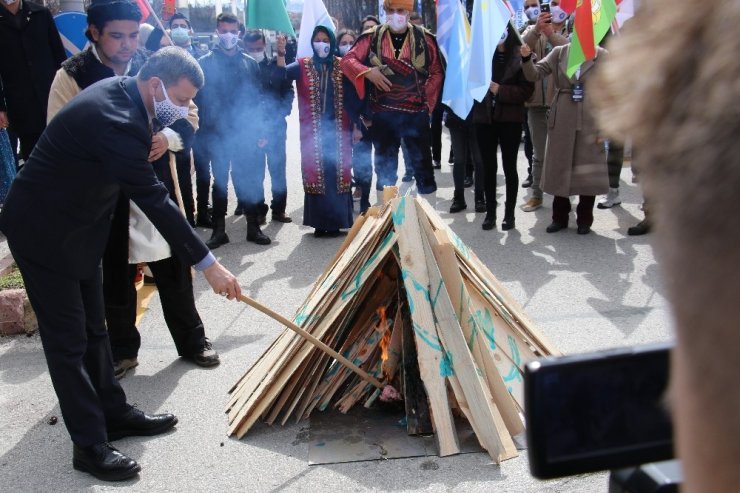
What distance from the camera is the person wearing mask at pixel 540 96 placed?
802cm

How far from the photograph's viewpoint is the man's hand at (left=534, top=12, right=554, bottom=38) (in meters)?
7.84

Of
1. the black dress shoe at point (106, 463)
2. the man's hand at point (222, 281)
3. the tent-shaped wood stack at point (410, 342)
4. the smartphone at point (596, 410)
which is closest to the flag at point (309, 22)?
the tent-shaped wood stack at point (410, 342)

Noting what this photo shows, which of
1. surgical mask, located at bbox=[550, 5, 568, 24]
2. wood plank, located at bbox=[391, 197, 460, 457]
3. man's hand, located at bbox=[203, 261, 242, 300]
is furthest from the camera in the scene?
surgical mask, located at bbox=[550, 5, 568, 24]

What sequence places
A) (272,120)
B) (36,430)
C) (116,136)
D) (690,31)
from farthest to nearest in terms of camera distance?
(272,120) → (36,430) → (116,136) → (690,31)

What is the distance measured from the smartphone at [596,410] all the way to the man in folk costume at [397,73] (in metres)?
6.79

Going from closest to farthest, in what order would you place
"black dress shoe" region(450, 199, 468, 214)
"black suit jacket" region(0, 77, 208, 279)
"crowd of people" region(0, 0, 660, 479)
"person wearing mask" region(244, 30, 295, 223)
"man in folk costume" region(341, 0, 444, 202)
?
1. "black suit jacket" region(0, 77, 208, 279)
2. "crowd of people" region(0, 0, 660, 479)
3. "man in folk costume" region(341, 0, 444, 202)
4. "person wearing mask" region(244, 30, 295, 223)
5. "black dress shoe" region(450, 199, 468, 214)

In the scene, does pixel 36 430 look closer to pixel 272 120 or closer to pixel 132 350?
pixel 132 350

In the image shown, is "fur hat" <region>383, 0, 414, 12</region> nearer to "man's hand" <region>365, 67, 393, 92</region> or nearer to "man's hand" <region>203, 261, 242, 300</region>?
"man's hand" <region>365, 67, 393, 92</region>

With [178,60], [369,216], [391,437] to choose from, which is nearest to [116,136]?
[178,60]

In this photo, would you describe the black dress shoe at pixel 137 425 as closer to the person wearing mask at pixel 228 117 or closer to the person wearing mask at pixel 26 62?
the person wearing mask at pixel 228 117

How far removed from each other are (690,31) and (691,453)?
0.31 metres

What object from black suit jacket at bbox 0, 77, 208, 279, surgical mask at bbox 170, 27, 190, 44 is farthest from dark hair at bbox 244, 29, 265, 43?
black suit jacket at bbox 0, 77, 208, 279

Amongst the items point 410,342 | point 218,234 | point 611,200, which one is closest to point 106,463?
point 410,342

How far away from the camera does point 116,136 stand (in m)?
3.42
